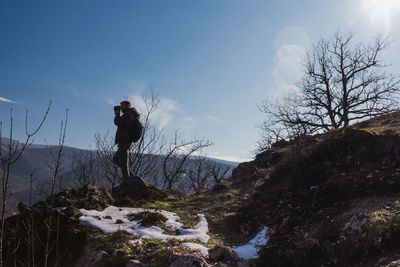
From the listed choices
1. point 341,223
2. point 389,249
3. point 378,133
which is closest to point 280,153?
point 378,133

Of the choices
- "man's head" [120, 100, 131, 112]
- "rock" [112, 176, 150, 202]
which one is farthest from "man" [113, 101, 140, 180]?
"rock" [112, 176, 150, 202]

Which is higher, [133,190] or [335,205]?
[335,205]

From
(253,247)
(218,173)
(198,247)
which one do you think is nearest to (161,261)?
(198,247)

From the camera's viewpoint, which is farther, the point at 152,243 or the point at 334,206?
the point at 334,206

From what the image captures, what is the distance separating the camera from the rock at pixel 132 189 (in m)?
10.4

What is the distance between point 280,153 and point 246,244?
841 centimetres

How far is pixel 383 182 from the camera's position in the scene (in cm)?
592

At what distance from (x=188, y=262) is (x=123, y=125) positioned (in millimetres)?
7406

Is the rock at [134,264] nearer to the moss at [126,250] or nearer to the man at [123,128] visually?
the moss at [126,250]

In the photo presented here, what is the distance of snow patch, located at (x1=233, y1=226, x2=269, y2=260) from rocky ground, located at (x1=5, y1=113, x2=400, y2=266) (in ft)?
0.61

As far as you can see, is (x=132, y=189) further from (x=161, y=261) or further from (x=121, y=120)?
(x=161, y=261)

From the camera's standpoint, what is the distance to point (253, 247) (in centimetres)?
569

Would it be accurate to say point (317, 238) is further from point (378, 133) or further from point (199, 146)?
point (199, 146)

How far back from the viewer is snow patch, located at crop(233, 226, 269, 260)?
5.21m
